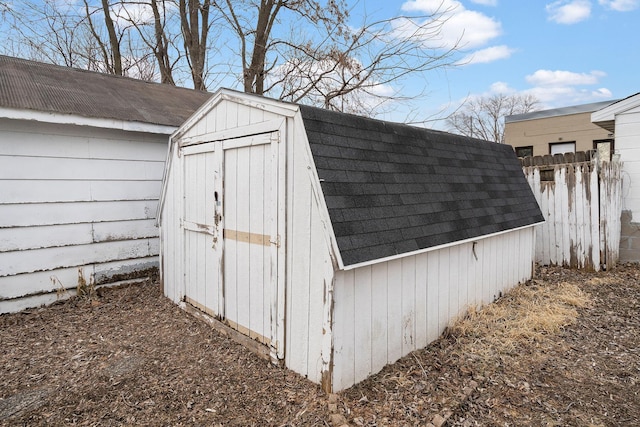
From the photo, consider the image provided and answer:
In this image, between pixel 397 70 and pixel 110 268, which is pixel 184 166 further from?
pixel 397 70

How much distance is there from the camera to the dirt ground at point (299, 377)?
239 centimetres

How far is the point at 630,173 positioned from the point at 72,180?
8.97 metres

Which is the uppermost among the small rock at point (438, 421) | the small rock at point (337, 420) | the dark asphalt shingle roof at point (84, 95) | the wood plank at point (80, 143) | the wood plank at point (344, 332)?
the dark asphalt shingle roof at point (84, 95)

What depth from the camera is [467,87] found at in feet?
22.2

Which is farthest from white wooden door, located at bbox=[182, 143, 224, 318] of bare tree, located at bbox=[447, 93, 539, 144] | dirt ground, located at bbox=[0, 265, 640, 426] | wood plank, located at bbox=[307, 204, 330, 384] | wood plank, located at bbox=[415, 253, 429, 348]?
bare tree, located at bbox=[447, 93, 539, 144]

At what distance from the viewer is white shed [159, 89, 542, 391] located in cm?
260

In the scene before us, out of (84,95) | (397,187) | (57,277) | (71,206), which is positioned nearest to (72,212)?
(71,206)

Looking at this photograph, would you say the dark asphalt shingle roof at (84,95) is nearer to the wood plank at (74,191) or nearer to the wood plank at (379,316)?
the wood plank at (74,191)

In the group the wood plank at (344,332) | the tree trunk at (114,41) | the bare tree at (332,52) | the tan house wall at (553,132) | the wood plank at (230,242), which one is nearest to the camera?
the wood plank at (344,332)

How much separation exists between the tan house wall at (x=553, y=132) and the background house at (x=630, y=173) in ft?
35.3

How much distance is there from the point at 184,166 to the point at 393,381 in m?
3.27

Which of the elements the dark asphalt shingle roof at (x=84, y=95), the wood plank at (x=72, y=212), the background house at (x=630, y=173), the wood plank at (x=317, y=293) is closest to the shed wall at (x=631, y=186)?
the background house at (x=630, y=173)

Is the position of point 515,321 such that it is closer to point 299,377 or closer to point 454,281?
point 454,281

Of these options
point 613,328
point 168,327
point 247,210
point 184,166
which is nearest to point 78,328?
point 168,327
